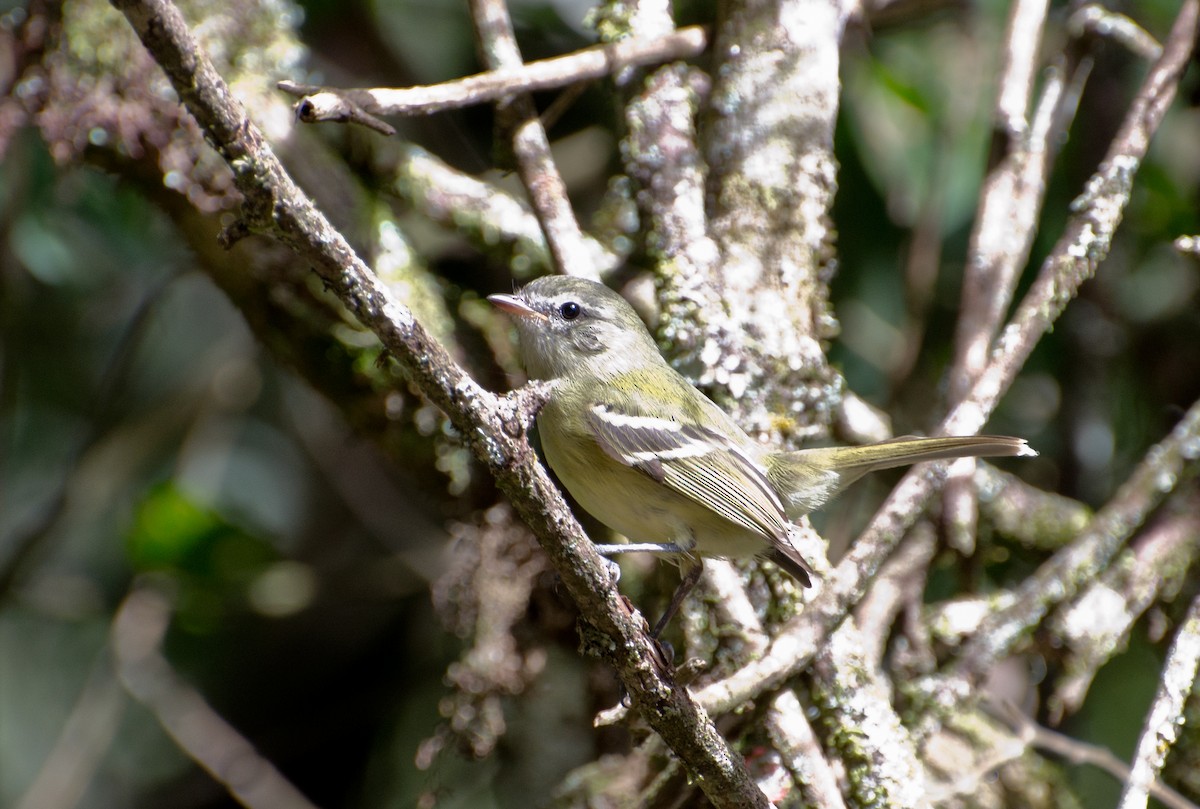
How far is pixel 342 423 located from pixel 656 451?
158cm

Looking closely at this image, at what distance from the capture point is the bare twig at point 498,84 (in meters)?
2.28

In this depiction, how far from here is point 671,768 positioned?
2664mm

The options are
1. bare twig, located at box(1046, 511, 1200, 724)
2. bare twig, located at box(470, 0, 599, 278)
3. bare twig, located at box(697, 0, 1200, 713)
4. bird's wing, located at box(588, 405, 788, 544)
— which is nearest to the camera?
bare twig, located at box(697, 0, 1200, 713)

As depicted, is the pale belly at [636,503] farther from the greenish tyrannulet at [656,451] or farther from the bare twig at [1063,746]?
the bare twig at [1063,746]

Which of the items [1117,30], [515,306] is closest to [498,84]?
[515,306]

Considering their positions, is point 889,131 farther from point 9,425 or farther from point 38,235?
point 9,425

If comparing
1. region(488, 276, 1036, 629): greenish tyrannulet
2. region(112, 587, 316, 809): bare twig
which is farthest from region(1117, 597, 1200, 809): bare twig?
region(112, 587, 316, 809): bare twig

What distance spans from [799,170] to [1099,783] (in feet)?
8.54

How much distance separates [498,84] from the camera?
9.57ft

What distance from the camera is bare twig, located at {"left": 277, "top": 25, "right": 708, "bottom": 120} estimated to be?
2.28 m

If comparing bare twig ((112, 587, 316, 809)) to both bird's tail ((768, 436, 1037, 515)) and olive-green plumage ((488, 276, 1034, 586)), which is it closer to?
olive-green plumage ((488, 276, 1034, 586))

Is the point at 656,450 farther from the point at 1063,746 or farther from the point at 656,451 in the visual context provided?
the point at 1063,746

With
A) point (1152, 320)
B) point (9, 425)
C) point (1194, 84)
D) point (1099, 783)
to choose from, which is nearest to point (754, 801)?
point (1099, 783)

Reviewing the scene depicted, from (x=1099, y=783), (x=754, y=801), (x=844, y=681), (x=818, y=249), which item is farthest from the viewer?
(x=1099, y=783)
